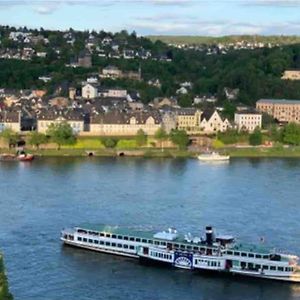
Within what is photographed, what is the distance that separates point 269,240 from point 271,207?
2.74 meters

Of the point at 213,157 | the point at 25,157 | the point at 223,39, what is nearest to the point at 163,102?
the point at 213,157

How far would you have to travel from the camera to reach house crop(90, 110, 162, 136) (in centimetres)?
2583

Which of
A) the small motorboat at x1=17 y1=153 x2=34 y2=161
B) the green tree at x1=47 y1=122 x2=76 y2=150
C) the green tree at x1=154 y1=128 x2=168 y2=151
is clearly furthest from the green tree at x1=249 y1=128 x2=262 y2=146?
the small motorboat at x1=17 y1=153 x2=34 y2=161

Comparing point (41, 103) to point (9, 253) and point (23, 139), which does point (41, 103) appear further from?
point (9, 253)

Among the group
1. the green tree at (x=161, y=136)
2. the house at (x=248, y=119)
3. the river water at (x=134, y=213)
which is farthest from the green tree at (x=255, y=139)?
the river water at (x=134, y=213)

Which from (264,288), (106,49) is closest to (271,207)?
(264,288)

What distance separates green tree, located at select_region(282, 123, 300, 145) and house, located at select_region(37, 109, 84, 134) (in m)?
5.57

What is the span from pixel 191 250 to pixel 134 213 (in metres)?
2.91

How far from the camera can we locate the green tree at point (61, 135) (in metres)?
23.8

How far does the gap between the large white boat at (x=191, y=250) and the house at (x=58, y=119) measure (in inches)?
509

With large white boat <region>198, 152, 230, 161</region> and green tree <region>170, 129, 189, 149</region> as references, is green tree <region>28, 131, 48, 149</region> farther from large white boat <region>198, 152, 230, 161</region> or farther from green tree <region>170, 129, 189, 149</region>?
large white boat <region>198, 152, 230, 161</region>

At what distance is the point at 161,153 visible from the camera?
23.5 m

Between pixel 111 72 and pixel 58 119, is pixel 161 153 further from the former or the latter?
pixel 111 72

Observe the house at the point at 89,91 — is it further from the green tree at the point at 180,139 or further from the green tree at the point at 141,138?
the green tree at the point at 180,139
